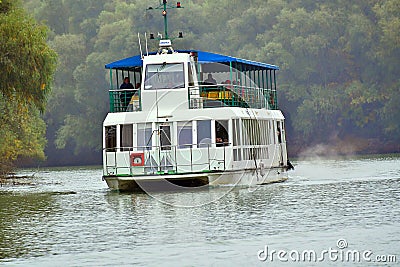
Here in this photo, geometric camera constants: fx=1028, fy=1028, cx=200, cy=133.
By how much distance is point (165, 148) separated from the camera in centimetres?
3116

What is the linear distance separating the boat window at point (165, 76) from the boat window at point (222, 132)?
1.79 meters

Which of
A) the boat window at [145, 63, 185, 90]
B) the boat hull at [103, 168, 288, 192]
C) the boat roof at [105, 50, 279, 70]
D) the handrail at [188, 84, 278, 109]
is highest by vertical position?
the boat roof at [105, 50, 279, 70]

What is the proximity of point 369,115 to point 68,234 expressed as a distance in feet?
167

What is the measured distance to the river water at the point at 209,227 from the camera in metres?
17.8

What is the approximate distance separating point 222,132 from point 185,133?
1126mm

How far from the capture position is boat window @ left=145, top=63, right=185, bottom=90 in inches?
1259

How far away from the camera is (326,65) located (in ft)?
238

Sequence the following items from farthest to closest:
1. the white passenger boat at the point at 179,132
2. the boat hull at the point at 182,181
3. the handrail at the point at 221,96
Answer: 1. the handrail at the point at 221,96
2. the white passenger boat at the point at 179,132
3. the boat hull at the point at 182,181

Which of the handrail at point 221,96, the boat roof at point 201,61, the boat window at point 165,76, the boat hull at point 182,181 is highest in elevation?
the boat roof at point 201,61

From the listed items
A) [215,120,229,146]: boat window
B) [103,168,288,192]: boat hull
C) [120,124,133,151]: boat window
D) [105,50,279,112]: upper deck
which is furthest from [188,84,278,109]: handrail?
[103,168,288,192]: boat hull

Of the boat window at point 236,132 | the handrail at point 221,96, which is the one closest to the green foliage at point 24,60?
the handrail at point 221,96

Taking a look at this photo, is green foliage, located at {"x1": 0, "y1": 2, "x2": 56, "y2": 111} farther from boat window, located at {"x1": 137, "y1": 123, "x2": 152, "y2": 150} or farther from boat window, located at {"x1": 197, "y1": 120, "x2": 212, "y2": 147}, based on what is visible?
boat window, located at {"x1": 197, "y1": 120, "x2": 212, "y2": 147}

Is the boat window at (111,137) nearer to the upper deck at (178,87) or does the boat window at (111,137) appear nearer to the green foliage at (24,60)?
the upper deck at (178,87)

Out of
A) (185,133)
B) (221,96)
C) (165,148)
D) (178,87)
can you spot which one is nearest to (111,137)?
(165,148)
